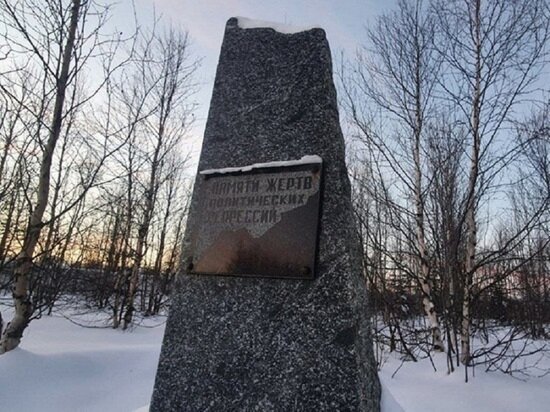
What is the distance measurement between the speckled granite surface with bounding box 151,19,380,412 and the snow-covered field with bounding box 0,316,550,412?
5.19ft

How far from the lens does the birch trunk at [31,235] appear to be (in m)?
3.79

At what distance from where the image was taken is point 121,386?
3428mm

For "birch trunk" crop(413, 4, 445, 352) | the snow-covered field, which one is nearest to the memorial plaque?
the snow-covered field

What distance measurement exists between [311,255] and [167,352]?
719 mm

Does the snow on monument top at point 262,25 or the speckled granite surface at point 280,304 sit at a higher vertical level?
the snow on monument top at point 262,25

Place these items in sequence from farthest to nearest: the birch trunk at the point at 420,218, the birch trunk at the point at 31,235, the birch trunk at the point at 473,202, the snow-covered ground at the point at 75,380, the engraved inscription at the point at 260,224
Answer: the birch trunk at the point at 420,218 → the birch trunk at the point at 473,202 → the birch trunk at the point at 31,235 → the snow-covered ground at the point at 75,380 → the engraved inscription at the point at 260,224

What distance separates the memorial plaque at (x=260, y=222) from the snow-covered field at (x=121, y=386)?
67.8 inches

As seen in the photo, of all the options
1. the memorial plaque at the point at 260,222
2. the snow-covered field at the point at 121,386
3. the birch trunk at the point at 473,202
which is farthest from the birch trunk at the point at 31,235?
the birch trunk at the point at 473,202

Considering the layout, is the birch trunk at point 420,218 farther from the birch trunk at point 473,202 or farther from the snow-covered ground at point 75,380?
the snow-covered ground at point 75,380

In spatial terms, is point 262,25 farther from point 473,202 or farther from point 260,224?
point 473,202

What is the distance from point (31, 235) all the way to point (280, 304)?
3.61m

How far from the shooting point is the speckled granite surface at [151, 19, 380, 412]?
4.16ft

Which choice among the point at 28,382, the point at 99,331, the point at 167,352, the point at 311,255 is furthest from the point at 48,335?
the point at 311,255

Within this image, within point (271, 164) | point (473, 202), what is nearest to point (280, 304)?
point (271, 164)
